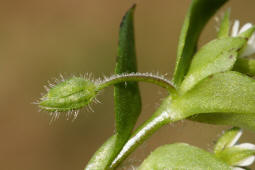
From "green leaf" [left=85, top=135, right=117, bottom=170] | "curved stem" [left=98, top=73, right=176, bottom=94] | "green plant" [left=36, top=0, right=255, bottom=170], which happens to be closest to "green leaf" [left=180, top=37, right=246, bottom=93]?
"green plant" [left=36, top=0, right=255, bottom=170]

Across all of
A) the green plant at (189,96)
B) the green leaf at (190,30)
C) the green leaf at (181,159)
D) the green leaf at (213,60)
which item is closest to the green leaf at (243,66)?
the green plant at (189,96)

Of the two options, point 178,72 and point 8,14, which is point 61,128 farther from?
point 178,72

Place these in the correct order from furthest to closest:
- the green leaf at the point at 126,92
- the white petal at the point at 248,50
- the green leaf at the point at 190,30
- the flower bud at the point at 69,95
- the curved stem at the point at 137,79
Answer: the white petal at the point at 248,50, the green leaf at the point at 190,30, the green leaf at the point at 126,92, the curved stem at the point at 137,79, the flower bud at the point at 69,95

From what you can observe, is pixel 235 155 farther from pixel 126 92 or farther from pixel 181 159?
pixel 126 92

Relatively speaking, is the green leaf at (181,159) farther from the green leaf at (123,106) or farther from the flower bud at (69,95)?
the flower bud at (69,95)

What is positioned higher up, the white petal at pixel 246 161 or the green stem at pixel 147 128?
the green stem at pixel 147 128

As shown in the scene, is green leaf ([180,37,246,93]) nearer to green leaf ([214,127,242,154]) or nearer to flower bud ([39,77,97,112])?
green leaf ([214,127,242,154])
